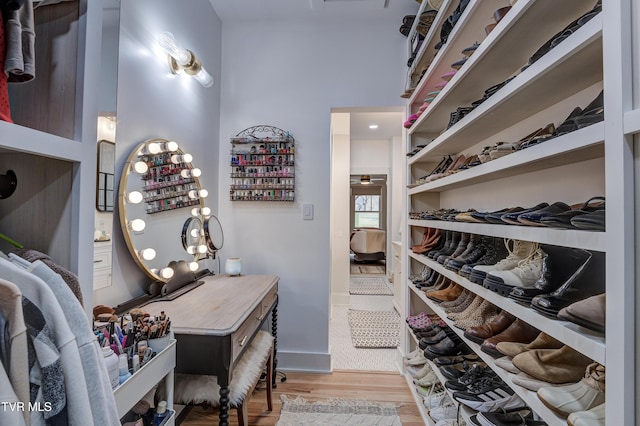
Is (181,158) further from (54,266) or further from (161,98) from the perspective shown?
(54,266)

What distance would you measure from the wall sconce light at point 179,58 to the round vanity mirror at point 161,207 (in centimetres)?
50

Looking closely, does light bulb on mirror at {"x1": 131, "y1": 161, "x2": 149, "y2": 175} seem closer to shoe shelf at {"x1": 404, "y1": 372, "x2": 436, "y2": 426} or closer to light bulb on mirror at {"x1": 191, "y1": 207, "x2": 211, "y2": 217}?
light bulb on mirror at {"x1": 191, "y1": 207, "x2": 211, "y2": 217}

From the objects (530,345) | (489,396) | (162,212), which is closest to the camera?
(530,345)

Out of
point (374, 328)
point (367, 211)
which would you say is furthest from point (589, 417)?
point (367, 211)

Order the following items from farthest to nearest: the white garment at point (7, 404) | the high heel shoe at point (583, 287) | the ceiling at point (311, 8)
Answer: the ceiling at point (311, 8), the high heel shoe at point (583, 287), the white garment at point (7, 404)

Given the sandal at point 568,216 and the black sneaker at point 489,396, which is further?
the black sneaker at point 489,396

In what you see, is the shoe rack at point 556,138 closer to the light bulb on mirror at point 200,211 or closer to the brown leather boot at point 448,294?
the brown leather boot at point 448,294

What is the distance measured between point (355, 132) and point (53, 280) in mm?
4591

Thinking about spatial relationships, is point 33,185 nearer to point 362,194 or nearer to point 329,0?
point 329,0

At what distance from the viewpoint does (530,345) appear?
90 cm

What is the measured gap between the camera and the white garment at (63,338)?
1.65 ft

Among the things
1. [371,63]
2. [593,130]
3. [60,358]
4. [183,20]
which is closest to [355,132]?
[371,63]

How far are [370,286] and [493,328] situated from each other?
13.5 feet

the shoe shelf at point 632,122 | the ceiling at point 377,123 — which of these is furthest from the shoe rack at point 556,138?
the ceiling at point 377,123
